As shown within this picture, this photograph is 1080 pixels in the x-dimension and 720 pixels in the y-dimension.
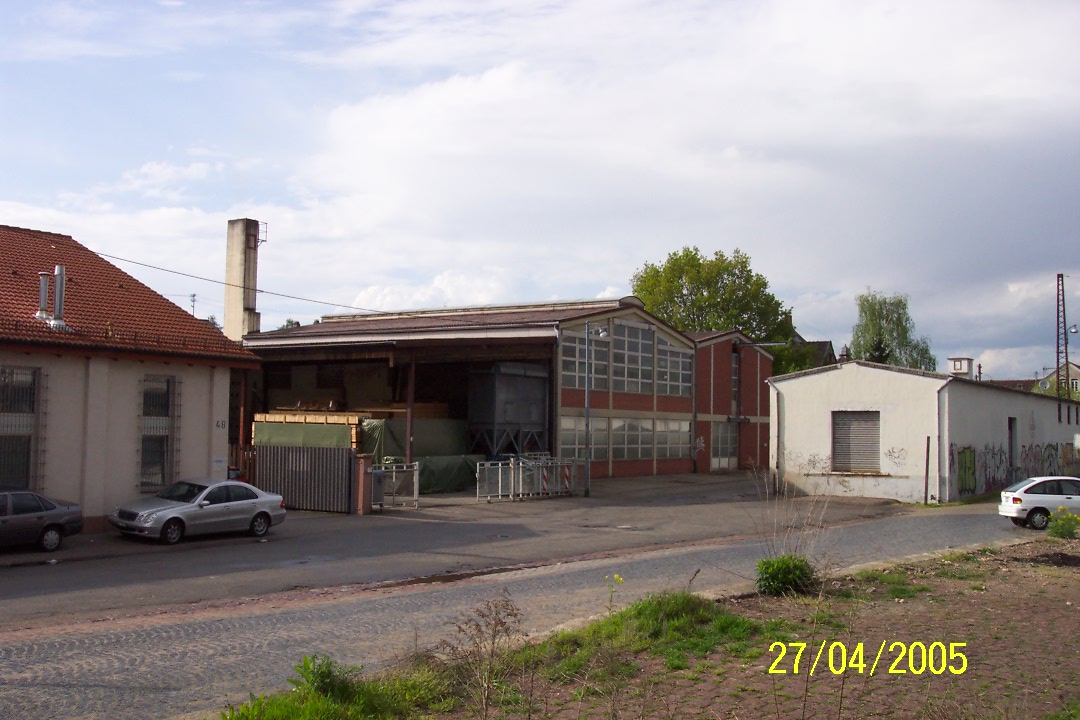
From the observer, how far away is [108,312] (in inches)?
916

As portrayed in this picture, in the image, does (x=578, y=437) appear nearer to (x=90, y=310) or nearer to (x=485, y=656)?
(x=90, y=310)

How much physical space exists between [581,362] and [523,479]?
383 inches

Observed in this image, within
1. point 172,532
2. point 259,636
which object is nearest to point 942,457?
point 172,532

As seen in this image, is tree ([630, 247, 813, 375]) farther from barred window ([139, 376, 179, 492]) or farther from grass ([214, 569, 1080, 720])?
grass ([214, 569, 1080, 720])

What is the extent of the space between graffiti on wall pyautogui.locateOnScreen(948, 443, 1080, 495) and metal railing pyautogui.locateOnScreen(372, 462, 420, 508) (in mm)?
17888

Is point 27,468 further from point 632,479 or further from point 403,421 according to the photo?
point 632,479

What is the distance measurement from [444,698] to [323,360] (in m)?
34.1

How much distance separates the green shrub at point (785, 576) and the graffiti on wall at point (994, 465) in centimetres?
2334

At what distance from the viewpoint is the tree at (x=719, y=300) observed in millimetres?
76625

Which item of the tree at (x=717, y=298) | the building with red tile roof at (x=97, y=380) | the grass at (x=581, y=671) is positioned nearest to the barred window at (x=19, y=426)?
the building with red tile roof at (x=97, y=380)

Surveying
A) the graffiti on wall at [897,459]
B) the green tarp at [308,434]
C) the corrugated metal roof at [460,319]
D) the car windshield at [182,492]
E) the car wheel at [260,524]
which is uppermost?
the corrugated metal roof at [460,319]

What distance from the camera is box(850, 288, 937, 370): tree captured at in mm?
78688

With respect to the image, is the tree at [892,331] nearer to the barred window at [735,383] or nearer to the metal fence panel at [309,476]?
the barred window at [735,383]
